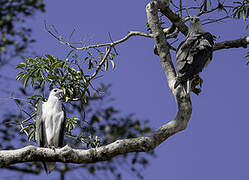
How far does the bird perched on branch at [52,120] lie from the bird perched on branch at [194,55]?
1.56 m

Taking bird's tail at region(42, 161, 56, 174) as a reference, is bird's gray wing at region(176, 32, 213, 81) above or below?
above

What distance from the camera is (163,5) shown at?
4.95m

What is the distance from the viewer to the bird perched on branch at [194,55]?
477 centimetres

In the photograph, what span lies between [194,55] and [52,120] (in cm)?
201

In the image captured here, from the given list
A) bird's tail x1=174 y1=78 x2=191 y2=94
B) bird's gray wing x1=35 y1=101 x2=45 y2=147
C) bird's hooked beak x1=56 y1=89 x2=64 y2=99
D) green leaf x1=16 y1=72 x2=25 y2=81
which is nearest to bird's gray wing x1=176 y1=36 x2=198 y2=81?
bird's tail x1=174 y1=78 x2=191 y2=94

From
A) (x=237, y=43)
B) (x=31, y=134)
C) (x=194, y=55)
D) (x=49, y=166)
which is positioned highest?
(x=237, y=43)

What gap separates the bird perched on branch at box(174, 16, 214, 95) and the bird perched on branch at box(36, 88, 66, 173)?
5.13 feet

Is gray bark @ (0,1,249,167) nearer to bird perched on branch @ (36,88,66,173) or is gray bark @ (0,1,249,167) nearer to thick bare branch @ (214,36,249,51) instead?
thick bare branch @ (214,36,249,51)

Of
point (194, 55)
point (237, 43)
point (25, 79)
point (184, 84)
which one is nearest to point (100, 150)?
point (184, 84)

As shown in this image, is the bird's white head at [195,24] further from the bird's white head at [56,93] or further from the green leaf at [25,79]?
the green leaf at [25,79]

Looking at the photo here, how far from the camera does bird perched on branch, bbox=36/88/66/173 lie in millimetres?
5131

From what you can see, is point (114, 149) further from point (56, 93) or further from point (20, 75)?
point (20, 75)

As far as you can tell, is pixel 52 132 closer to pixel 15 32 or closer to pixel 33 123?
pixel 33 123

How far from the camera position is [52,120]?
5.30 meters
